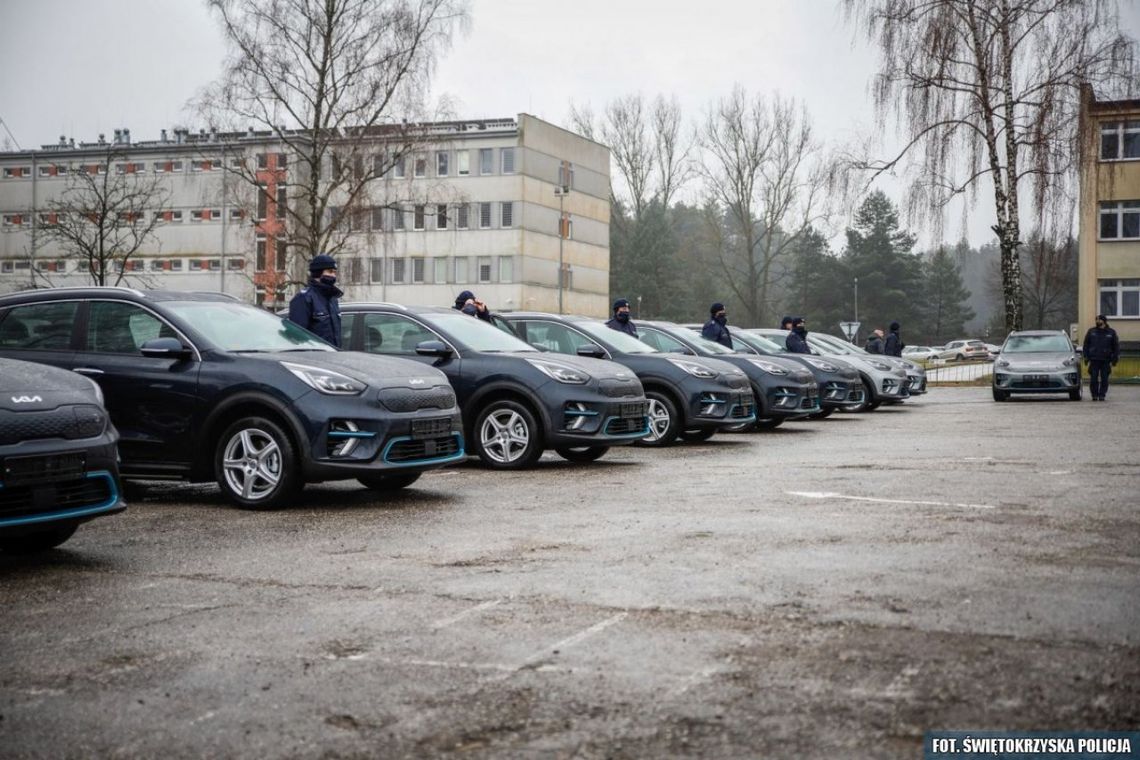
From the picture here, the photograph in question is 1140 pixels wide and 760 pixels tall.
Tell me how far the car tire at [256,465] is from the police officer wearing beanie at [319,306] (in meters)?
2.79

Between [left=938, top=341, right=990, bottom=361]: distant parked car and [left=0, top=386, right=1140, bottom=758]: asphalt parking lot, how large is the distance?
7801cm

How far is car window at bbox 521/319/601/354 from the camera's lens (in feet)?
50.0

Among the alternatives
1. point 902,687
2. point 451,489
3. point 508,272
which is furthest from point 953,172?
point 508,272

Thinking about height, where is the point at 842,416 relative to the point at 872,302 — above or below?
below

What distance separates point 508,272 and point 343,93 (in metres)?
37.0

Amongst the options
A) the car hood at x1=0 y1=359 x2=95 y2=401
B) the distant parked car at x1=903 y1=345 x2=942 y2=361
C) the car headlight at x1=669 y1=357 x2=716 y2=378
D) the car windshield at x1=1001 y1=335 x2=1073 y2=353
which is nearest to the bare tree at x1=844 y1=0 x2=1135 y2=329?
the car windshield at x1=1001 y1=335 x2=1073 y2=353

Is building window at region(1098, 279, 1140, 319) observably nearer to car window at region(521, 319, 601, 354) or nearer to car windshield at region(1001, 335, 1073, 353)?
car windshield at region(1001, 335, 1073, 353)

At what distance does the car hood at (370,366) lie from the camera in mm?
9766

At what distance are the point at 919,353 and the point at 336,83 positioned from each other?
2528 inches

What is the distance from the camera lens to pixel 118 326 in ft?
33.4

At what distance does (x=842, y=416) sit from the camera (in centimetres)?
2383

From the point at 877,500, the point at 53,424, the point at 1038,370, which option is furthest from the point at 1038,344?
the point at 53,424

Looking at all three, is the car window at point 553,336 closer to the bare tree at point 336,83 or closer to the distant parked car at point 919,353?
the bare tree at point 336,83

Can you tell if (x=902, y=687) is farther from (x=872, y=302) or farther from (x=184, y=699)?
(x=872, y=302)
